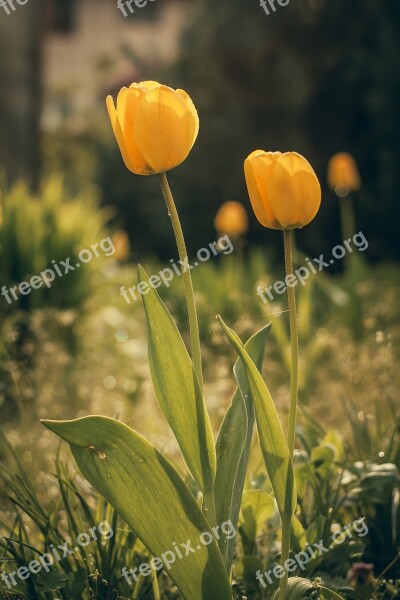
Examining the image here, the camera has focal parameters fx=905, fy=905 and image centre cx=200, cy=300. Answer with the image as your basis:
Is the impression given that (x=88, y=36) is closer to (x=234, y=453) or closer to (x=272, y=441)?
(x=234, y=453)

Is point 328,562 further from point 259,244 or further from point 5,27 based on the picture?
point 259,244

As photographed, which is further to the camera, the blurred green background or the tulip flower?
the blurred green background

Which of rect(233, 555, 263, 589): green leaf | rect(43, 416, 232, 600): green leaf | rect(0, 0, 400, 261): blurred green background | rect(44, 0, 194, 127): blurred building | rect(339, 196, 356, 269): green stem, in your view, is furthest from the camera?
rect(44, 0, 194, 127): blurred building

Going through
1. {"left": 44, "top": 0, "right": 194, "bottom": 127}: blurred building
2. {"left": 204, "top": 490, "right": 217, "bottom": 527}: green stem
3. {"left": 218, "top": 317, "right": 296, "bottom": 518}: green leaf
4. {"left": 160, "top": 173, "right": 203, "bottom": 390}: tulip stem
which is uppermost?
{"left": 44, "top": 0, "right": 194, "bottom": 127}: blurred building

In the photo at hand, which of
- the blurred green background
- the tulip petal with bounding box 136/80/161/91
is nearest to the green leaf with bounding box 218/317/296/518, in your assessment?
the tulip petal with bounding box 136/80/161/91

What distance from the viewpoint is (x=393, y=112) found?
7.47 meters

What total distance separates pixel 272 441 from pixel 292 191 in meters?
0.43

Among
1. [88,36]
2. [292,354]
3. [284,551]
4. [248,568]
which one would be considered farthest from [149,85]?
[88,36]

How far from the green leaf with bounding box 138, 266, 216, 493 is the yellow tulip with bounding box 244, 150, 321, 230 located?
25 centimetres

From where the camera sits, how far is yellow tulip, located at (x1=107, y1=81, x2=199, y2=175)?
1520 millimetres

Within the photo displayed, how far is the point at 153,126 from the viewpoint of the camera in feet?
4.98

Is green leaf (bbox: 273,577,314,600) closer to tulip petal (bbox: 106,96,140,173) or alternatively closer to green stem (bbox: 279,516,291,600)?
green stem (bbox: 279,516,291,600)

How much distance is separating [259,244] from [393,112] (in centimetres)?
157

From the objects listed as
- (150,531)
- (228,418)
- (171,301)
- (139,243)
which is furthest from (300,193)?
(139,243)
